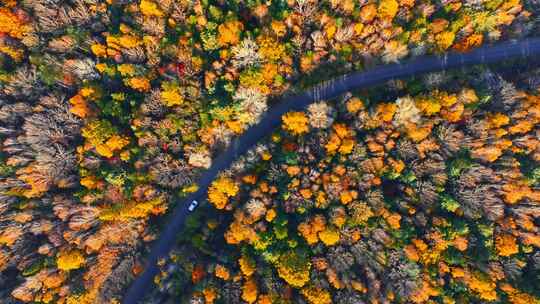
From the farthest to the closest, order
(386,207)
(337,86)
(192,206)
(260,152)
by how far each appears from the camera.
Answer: (337,86)
(192,206)
(260,152)
(386,207)

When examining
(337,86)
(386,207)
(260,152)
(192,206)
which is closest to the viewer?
(386,207)

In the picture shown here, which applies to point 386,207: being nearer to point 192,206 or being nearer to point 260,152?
point 260,152

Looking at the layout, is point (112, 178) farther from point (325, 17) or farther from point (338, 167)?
point (325, 17)

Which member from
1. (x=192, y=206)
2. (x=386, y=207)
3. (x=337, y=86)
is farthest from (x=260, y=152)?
(x=386, y=207)

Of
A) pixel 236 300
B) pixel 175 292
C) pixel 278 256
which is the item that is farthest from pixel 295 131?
pixel 175 292

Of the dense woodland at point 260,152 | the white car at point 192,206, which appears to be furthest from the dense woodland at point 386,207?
the white car at point 192,206

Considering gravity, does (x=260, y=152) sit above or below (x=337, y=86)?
below

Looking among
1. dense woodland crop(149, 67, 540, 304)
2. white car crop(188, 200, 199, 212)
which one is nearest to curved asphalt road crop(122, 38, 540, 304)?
white car crop(188, 200, 199, 212)
